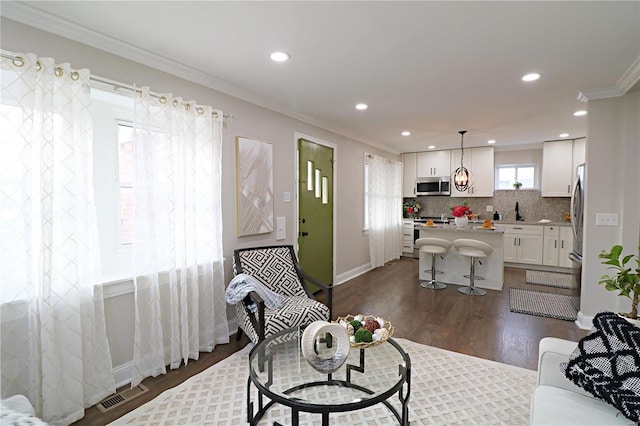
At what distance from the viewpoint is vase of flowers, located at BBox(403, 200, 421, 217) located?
7.77 m

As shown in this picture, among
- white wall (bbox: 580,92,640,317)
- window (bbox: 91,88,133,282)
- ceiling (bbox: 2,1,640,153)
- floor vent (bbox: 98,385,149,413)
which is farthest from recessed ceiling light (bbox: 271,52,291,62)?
white wall (bbox: 580,92,640,317)

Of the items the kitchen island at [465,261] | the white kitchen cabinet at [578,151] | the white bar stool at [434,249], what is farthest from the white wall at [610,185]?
the white kitchen cabinet at [578,151]

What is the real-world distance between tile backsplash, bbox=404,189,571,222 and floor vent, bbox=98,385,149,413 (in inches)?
273

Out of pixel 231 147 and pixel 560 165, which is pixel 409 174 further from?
pixel 231 147

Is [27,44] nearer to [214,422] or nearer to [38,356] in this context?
[38,356]

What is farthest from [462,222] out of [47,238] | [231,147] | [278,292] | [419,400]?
[47,238]

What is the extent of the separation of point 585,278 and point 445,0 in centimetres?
342

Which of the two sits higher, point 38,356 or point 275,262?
point 275,262

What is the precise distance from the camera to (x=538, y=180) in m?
6.59

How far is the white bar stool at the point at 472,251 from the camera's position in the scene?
4547mm

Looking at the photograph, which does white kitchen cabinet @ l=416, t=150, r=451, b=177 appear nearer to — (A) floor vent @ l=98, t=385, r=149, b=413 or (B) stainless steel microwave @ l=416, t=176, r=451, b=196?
(B) stainless steel microwave @ l=416, t=176, r=451, b=196

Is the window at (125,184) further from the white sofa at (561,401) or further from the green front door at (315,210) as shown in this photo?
the white sofa at (561,401)

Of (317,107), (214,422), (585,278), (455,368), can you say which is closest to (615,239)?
(585,278)

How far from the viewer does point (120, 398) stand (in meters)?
2.22
